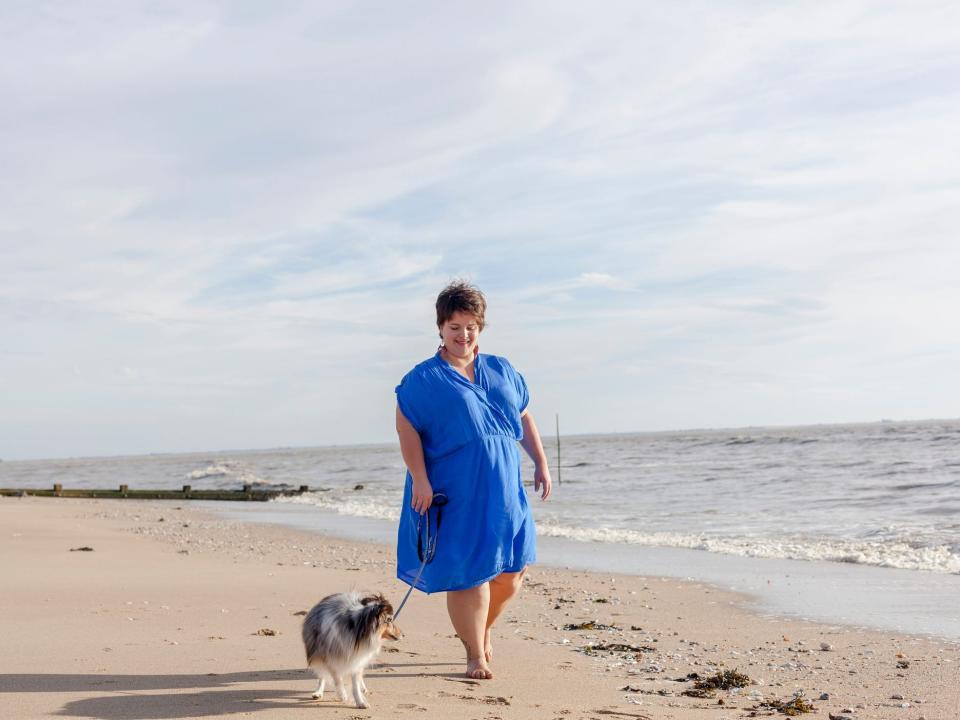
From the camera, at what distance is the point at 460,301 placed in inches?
177

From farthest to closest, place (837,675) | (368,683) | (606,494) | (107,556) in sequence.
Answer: (606,494)
(107,556)
(837,675)
(368,683)

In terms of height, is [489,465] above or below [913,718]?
above

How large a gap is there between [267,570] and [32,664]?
15.3ft

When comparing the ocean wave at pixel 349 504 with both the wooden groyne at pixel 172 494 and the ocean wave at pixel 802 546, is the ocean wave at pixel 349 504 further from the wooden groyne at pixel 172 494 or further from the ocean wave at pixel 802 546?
the ocean wave at pixel 802 546

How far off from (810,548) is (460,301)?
8.29 metres

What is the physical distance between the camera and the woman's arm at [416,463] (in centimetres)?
434

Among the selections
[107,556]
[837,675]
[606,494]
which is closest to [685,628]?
[837,675]

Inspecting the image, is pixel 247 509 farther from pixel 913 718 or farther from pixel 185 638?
pixel 913 718

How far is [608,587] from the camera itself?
8602 millimetres

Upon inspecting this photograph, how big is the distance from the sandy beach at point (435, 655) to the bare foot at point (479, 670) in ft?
0.17

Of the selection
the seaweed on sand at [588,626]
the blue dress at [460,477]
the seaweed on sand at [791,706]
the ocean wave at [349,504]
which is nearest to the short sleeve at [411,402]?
the blue dress at [460,477]

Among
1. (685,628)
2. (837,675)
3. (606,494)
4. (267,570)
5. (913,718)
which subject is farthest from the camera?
(606,494)

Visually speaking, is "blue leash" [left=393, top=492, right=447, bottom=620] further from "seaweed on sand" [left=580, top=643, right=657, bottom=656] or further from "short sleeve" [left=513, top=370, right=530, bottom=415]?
"seaweed on sand" [left=580, top=643, right=657, bottom=656]

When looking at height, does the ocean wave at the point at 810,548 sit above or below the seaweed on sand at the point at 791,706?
below
